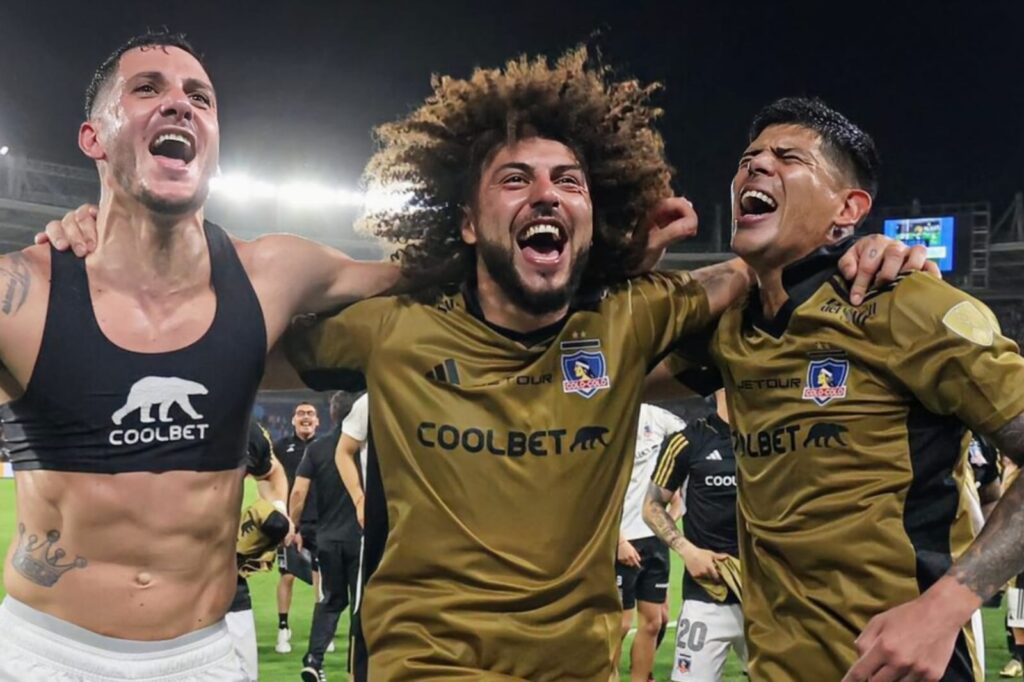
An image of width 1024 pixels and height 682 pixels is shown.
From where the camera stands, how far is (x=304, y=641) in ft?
30.3

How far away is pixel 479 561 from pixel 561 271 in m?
0.89

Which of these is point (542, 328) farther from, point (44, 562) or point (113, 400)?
point (44, 562)

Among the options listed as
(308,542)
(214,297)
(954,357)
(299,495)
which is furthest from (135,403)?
(308,542)

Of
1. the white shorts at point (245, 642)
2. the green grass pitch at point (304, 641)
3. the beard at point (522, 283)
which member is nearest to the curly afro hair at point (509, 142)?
the beard at point (522, 283)

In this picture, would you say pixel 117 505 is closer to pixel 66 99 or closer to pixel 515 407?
pixel 515 407

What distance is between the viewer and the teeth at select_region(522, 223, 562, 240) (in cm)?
296

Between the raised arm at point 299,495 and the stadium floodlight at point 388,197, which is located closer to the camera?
the stadium floodlight at point 388,197

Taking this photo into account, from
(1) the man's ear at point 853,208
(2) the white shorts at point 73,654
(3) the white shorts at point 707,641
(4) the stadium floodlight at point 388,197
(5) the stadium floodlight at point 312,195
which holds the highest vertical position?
(5) the stadium floodlight at point 312,195

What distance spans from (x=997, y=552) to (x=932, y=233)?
21119mm

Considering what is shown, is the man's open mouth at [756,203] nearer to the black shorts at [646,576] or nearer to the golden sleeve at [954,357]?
the golden sleeve at [954,357]

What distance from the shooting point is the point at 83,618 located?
8.87 ft

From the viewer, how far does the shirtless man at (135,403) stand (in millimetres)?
2721

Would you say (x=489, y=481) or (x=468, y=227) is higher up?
(x=468, y=227)

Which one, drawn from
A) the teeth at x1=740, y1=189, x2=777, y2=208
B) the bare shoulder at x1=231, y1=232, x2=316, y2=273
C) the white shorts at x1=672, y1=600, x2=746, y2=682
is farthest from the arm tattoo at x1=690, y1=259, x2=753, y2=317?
the white shorts at x1=672, y1=600, x2=746, y2=682
